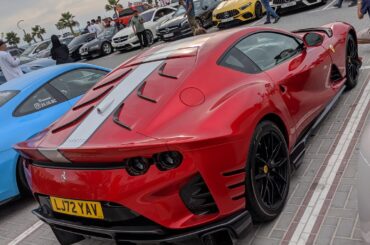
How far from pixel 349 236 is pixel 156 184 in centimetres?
134

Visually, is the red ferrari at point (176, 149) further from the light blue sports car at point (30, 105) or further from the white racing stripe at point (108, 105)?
the light blue sports car at point (30, 105)

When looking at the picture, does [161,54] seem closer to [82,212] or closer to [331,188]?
[82,212]

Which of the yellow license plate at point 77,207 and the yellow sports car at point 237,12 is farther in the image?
the yellow sports car at point 237,12

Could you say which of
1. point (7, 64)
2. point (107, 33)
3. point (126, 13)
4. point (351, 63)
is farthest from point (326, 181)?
point (126, 13)

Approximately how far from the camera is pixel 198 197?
2.57 meters

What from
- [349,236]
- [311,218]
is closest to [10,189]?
[311,218]

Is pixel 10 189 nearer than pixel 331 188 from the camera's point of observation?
No

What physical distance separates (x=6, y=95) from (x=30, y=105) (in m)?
0.34

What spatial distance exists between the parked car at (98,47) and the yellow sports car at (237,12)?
6407mm

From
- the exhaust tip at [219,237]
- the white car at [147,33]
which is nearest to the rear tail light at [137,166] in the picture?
the exhaust tip at [219,237]

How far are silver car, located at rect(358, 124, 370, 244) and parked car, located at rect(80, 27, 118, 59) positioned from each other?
1840 centimetres

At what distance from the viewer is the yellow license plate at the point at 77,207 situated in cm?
264

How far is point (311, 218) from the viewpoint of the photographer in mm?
3109

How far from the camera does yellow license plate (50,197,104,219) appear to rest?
8.67 ft
